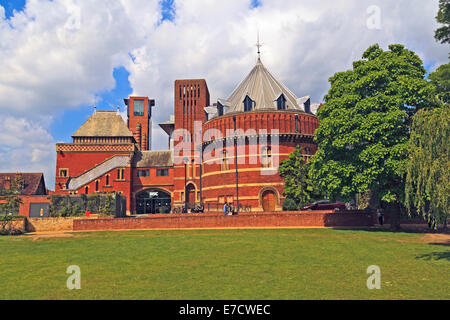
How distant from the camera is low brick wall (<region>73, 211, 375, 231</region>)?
95.3ft

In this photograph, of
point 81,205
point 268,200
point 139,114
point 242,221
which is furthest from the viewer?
point 139,114

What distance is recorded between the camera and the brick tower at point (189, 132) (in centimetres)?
5400

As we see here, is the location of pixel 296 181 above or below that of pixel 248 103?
below

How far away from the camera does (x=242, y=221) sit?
29812mm

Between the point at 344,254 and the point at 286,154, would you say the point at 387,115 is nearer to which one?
the point at 344,254

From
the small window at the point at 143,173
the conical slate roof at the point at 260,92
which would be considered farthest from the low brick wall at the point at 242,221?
the small window at the point at 143,173

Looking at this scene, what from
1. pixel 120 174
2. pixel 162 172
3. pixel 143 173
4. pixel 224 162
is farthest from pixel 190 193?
pixel 120 174

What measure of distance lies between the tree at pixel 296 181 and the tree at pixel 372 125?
9367mm

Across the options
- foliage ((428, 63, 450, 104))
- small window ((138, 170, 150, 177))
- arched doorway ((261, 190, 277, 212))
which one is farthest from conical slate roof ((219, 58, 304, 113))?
foliage ((428, 63, 450, 104))

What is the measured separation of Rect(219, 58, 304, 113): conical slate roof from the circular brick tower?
0.14m

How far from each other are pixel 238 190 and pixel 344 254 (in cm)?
2793

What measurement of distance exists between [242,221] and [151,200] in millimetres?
29810

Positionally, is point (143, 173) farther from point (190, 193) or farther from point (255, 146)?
point (255, 146)

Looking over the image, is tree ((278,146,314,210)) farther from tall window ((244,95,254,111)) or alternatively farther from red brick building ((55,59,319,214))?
tall window ((244,95,254,111))
